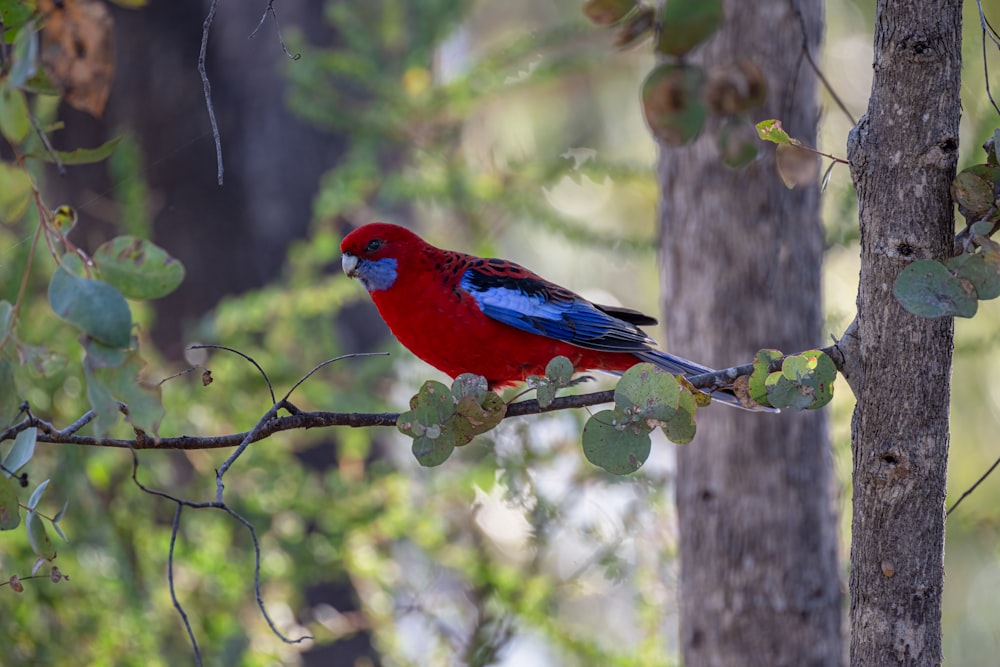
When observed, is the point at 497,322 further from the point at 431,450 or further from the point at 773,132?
the point at 773,132

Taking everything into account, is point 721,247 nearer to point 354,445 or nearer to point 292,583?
point 354,445

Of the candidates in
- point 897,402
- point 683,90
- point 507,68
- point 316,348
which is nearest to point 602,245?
point 507,68

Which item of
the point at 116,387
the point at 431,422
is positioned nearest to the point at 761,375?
the point at 431,422

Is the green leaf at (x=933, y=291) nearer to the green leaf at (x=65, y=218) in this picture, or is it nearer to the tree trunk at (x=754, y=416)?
the green leaf at (x=65, y=218)

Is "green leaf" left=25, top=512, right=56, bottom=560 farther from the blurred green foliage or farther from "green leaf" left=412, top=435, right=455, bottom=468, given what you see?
the blurred green foliage

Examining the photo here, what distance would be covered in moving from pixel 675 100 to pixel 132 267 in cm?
105

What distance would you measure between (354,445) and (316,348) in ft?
1.60

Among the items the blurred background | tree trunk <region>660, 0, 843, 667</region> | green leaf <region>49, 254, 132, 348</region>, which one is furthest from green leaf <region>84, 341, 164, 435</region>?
tree trunk <region>660, 0, 843, 667</region>

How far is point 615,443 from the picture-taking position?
4.84ft

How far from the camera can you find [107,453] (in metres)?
3.70

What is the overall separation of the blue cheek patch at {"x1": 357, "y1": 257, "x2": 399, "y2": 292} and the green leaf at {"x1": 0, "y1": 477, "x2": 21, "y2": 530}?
130 cm

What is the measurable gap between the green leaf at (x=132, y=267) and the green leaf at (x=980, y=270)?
117cm

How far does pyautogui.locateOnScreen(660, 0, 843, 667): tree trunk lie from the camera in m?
2.86

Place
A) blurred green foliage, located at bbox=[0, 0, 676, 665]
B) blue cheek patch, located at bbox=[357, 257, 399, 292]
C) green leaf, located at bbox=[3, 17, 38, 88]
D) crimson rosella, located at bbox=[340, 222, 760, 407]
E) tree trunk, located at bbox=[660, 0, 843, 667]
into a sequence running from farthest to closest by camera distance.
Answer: blurred green foliage, located at bbox=[0, 0, 676, 665]
tree trunk, located at bbox=[660, 0, 843, 667]
blue cheek patch, located at bbox=[357, 257, 399, 292]
crimson rosella, located at bbox=[340, 222, 760, 407]
green leaf, located at bbox=[3, 17, 38, 88]
